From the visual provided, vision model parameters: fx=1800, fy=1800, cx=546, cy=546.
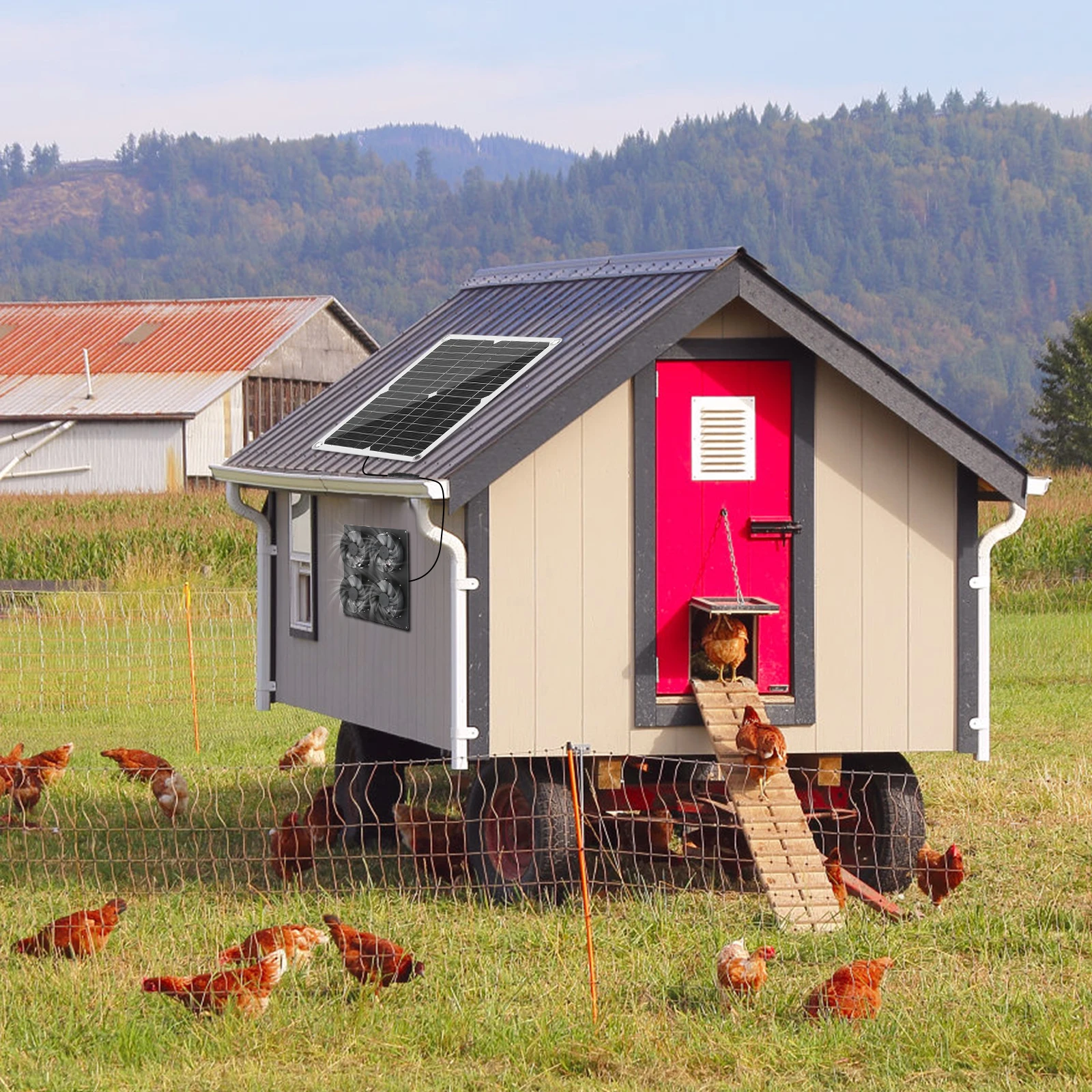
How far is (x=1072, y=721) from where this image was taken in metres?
17.1

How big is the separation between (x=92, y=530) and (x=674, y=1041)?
26.3 metres

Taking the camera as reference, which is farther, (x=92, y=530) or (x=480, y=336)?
(x=92, y=530)

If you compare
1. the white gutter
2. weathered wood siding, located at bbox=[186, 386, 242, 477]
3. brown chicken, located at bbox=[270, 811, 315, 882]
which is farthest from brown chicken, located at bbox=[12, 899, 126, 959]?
weathered wood siding, located at bbox=[186, 386, 242, 477]

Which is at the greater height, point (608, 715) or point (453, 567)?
point (453, 567)

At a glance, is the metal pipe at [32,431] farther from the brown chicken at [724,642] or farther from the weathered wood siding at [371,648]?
the brown chicken at [724,642]

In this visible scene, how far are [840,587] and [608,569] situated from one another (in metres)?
1.38

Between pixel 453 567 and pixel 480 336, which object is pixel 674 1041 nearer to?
pixel 453 567

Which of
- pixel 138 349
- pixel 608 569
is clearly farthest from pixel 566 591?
pixel 138 349

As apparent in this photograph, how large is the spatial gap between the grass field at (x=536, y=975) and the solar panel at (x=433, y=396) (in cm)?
244

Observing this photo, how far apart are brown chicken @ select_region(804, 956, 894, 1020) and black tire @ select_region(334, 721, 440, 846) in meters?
5.31

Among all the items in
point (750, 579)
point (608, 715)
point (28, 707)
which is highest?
point (750, 579)

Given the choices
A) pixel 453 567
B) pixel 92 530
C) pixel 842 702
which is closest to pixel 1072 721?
pixel 842 702

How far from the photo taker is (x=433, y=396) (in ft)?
36.1

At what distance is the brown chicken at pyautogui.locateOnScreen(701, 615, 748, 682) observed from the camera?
1016 centimetres
